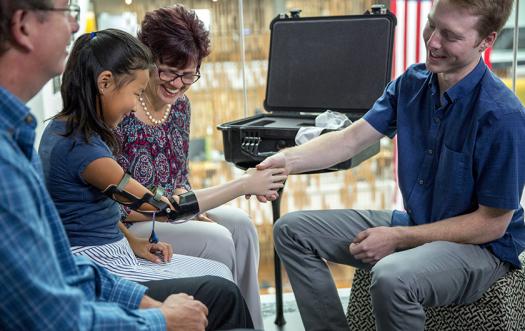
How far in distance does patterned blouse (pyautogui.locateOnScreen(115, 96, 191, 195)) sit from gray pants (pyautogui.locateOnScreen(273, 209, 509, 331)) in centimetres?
43

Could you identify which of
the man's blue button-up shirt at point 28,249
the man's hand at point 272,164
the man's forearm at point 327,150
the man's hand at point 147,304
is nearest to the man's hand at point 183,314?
the man's hand at point 147,304

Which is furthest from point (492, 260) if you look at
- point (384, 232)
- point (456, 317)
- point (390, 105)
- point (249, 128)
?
point (249, 128)

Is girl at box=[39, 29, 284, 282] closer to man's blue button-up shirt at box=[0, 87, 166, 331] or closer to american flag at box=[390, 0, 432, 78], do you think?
man's blue button-up shirt at box=[0, 87, 166, 331]

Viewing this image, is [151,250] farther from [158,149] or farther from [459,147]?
[459,147]

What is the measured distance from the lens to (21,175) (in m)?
0.97

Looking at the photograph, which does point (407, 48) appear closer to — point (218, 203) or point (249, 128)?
point (249, 128)

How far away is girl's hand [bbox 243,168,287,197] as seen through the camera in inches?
83.6

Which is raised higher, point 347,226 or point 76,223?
point 76,223

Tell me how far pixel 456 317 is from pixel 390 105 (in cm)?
72

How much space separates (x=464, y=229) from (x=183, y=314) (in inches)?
36.3

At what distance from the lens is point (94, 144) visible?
163 centimetres

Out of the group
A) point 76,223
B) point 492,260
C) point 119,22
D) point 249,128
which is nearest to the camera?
point 76,223

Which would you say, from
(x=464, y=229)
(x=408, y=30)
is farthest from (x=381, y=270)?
(x=408, y=30)

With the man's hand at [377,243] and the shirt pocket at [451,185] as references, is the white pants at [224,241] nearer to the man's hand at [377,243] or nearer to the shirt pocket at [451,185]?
the man's hand at [377,243]
